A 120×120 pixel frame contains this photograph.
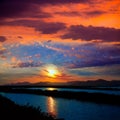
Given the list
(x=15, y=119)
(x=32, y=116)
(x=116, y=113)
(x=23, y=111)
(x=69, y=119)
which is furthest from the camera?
(x=116, y=113)

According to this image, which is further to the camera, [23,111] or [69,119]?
[69,119]

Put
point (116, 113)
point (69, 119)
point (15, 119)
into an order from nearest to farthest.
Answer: point (15, 119) < point (69, 119) < point (116, 113)

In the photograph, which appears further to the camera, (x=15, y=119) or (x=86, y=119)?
(x=86, y=119)

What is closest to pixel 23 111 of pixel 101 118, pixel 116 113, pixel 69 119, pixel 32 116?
pixel 32 116

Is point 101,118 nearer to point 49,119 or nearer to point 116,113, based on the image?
point 116,113

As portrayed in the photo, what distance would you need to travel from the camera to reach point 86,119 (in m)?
38.6

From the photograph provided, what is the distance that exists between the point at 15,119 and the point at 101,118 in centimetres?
1913

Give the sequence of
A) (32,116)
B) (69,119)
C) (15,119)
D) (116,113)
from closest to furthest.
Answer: (15,119) → (32,116) → (69,119) → (116,113)

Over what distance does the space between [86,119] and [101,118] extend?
106 inches

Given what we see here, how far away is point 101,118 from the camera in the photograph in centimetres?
4041

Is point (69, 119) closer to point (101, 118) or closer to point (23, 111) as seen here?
point (101, 118)

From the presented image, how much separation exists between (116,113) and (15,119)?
25343mm

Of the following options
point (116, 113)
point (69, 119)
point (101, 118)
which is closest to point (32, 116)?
point (69, 119)

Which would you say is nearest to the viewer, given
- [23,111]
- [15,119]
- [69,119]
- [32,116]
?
[15,119]
